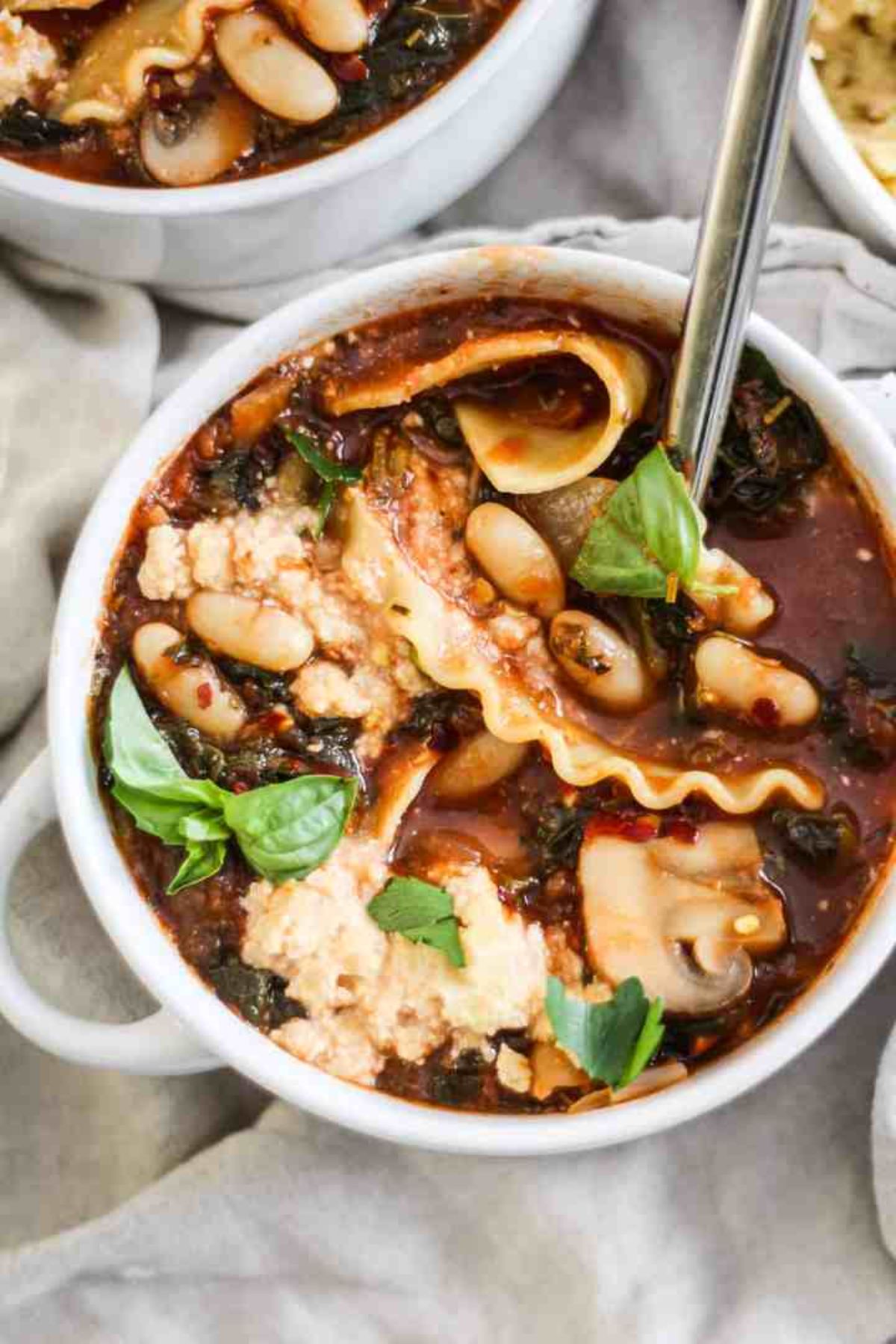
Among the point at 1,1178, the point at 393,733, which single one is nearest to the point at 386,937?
the point at 393,733

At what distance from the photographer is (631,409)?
96.6 inches

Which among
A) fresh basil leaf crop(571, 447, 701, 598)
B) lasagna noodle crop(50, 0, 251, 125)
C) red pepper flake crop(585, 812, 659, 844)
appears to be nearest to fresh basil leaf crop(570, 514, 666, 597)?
fresh basil leaf crop(571, 447, 701, 598)

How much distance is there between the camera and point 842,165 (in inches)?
111

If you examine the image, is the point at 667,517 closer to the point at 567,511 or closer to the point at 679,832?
the point at 567,511

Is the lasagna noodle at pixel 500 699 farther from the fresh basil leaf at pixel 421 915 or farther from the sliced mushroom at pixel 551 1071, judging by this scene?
the sliced mushroom at pixel 551 1071

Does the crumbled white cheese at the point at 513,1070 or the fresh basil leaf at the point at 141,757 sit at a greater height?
A: the fresh basil leaf at the point at 141,757

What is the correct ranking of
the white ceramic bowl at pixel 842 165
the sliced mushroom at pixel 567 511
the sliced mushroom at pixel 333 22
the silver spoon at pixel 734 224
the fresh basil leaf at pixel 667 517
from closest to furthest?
the silver spoon at pixel 734 224 → the fresh basil leaf at pixel 667 517 → the sliced mushroom at pixel 567 511 → the sliced mushroom at pixel 333 22 → the white ceramic bowl at pixel 842 165

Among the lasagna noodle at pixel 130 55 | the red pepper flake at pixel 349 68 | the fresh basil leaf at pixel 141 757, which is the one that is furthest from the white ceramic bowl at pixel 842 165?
the fresh basil leaf at pixel 141 757

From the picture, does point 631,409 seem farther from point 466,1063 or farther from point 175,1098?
point 175,1098

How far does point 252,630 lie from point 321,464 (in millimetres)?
268

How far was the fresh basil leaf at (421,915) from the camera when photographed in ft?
7.82

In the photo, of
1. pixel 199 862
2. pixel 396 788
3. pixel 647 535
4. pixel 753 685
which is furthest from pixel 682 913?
pixel 199 862

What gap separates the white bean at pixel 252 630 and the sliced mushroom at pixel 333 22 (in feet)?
2.81

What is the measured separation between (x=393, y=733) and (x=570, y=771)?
0.87 feet
